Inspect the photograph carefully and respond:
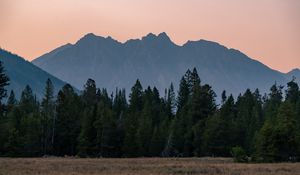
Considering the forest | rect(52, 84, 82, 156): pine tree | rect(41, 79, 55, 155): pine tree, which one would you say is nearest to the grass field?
the forest

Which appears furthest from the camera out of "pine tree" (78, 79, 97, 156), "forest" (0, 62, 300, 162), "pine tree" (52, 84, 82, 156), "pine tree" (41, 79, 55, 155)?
"pine tree" (52, 84, 82, 156)

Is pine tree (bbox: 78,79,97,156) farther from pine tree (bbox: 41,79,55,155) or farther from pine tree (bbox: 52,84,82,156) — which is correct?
pine tree (bbox: 41,79,55,155)

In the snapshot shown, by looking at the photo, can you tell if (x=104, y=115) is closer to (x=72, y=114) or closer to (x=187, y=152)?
(x=72, y=114)

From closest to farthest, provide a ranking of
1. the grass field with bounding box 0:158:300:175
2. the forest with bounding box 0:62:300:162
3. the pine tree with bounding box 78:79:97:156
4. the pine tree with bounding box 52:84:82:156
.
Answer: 1. the grass field with bounding box 0:158:300:175
2. the pine tree with bounding box 78:79:97:156
3. the forest with bounding box 0:62:300:162
4. the pine tree with bounding box 52:84:82:156

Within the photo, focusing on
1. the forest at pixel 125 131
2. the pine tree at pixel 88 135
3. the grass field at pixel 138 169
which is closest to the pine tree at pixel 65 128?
the forest at pixel 125 131

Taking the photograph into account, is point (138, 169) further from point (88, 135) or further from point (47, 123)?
point (47, 123)

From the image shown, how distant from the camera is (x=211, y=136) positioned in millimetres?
94438

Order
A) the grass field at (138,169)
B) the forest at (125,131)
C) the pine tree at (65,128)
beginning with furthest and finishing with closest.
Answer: the pine tree at (65,128) → the forest at (125,131) → the grass field at (138,169)

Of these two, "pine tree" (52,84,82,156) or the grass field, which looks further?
"pine tree" (52,84,82,156)

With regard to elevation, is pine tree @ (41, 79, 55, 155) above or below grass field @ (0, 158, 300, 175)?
above

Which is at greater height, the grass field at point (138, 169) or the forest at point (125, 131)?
the forest at point (125, 131)

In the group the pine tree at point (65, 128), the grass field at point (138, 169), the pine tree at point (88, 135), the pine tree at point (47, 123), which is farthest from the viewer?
the pine tree at point (65, 128)

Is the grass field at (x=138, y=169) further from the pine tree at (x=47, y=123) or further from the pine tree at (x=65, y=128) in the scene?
the pine tree at (x=65, y=128)

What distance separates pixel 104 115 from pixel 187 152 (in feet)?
55.8
